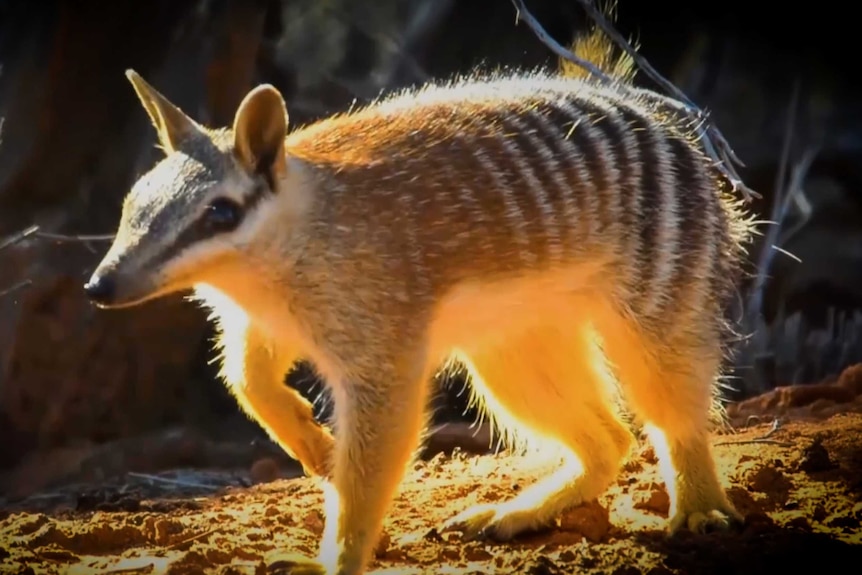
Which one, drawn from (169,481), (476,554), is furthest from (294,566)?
(169,481)

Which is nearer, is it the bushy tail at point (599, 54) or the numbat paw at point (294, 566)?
Answer: the numbat paw at point (294, 566)

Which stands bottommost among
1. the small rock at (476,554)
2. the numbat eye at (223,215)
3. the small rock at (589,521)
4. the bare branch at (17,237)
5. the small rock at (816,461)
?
the small rock at (589,521)

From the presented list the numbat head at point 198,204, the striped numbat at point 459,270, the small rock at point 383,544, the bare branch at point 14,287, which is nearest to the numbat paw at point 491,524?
the striped numbat at point 459,270

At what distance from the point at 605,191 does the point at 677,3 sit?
0.53 metres

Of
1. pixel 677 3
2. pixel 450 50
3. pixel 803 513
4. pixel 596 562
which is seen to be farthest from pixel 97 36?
pixel 803 513

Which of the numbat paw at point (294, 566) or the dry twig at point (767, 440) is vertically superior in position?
the numbat paw at point (294, 566)

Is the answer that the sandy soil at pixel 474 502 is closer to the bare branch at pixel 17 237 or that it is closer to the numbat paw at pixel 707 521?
the numbat paw at pixel 707 521

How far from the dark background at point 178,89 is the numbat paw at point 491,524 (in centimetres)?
65

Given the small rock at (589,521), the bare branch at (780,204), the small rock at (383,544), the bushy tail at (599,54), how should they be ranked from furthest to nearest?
the bare branch at (780,204) < the bushy tail at (599,54) < the small rock at (589,521) < the small rock at (383,544)

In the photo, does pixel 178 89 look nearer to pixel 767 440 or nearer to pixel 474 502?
pixel 474 502

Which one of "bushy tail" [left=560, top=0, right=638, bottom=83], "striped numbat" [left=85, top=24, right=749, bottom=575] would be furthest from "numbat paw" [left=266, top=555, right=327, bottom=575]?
"bushy tail" [left=560, top=0, right=638, bottom=83]

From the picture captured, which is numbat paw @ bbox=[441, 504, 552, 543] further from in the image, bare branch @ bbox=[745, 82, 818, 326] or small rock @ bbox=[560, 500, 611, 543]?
bare branch @ bbox=[745, 82, 818, 326]

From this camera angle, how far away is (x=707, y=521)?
204 cm

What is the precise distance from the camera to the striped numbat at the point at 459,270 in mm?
1686
